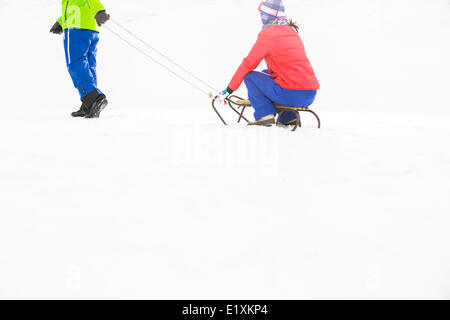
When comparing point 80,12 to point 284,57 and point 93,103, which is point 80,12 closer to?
point 93,103

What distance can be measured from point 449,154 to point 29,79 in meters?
6.79

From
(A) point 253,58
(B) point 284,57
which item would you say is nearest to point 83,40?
(A) point 253,58

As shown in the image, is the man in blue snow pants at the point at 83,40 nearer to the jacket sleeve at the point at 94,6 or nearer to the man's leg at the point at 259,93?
the jacket sleeve at the point at 94,6

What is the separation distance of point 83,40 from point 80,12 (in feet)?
0.73

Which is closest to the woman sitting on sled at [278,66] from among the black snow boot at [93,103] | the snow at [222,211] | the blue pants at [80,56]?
the snow at [222,211]

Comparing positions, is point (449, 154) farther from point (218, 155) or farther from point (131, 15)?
point (131, 15)

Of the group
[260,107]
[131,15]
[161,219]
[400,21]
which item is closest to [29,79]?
[131,15]

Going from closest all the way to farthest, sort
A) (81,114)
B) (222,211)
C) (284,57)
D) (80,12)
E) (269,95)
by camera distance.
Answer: (222,211) < (284,57) < (269,95) < (80,12) < (81,114)

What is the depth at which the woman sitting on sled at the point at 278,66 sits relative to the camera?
256cm

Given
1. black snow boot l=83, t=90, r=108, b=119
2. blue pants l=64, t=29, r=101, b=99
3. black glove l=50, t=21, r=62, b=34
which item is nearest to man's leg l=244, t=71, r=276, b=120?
black snow boot l=83, t=90, r=108, b=119

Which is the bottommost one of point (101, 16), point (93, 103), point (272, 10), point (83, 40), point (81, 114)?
point (81, 114)

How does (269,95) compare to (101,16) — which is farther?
(101,16)

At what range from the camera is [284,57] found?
257 cm
